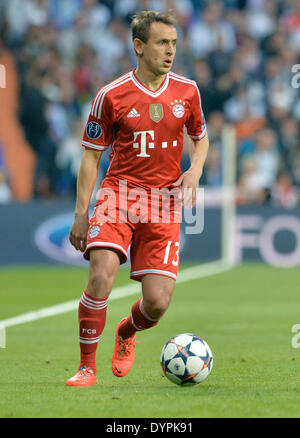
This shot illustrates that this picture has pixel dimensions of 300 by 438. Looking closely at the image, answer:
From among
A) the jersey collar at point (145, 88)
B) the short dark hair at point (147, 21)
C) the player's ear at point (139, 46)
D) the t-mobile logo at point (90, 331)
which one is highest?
the short dark hair at point (147, 21)

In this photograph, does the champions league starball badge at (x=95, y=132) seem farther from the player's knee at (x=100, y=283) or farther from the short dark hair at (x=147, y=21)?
the player's knee at (x=100, y=283)

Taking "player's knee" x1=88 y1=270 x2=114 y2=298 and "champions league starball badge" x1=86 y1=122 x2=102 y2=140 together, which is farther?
"champions league starball badge" x1=86 y1=122 x2=102 y2=140

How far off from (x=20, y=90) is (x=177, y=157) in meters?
11.6

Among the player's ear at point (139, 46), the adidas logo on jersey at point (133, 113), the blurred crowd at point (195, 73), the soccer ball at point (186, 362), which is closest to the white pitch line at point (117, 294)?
the blurred crowd at point (195, 73)

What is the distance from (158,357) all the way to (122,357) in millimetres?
933

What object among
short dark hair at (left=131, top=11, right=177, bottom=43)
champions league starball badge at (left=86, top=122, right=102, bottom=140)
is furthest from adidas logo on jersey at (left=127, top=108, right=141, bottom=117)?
short dark hair at (left=131, top=11, right=177, bottom=43)

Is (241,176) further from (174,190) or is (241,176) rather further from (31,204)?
(174,190)

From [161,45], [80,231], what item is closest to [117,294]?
[80,231]

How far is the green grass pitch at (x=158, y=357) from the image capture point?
516cm

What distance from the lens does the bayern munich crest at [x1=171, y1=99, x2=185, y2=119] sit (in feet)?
21.0

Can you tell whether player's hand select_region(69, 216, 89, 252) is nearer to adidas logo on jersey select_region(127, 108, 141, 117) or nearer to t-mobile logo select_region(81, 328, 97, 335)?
t-mobile logo select_region(81, 328, 97, 335)

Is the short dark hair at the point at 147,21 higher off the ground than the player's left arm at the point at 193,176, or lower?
higher

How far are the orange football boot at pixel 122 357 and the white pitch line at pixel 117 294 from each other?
1810 mm

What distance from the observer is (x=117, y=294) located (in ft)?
41.1
